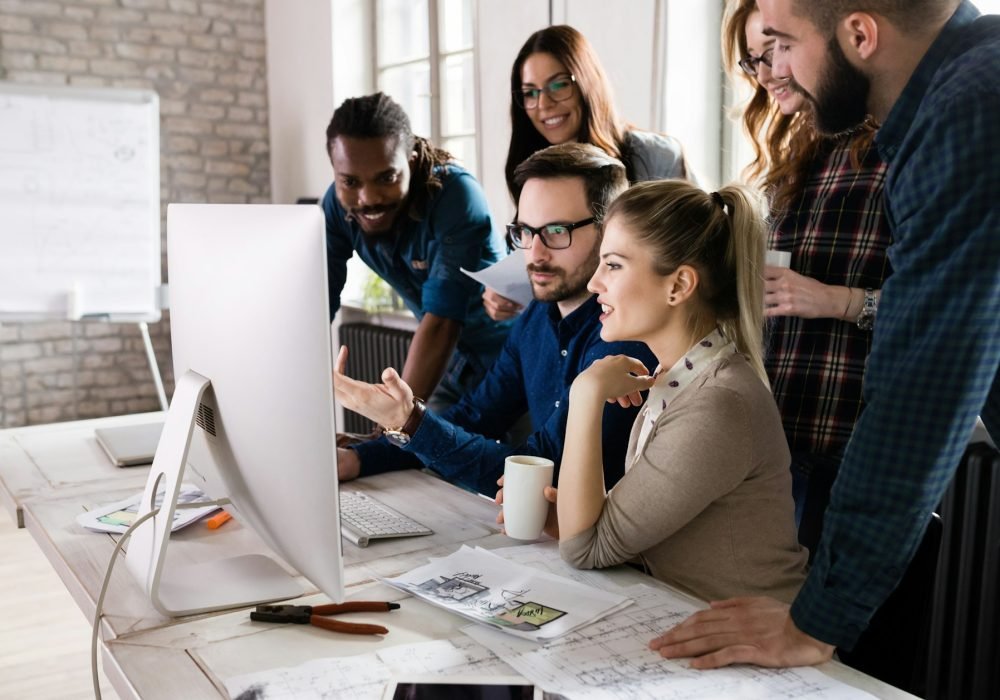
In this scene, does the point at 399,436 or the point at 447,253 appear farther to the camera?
the point at 447,253

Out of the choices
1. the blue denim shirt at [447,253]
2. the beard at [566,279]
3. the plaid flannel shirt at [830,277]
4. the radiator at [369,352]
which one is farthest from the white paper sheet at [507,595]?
the radiator at [369,352]

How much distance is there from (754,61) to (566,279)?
561mm

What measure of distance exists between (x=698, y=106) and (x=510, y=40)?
32.4 inches

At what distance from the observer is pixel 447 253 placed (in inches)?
96.3

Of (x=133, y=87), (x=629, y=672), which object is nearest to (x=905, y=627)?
(x=629, y=672)

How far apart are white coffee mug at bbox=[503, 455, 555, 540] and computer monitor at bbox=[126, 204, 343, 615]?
0.32 meters

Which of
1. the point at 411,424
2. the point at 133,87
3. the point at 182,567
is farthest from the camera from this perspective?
the point at 133,87

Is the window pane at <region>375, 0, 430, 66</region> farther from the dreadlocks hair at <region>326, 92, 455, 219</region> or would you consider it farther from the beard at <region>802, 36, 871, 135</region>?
the beard at <region>802, 36, 871, 135</region>

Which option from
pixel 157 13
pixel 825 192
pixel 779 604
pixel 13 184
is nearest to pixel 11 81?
pixel 13 184

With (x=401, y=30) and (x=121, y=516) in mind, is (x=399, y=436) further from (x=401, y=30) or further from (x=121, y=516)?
(x=401, y=30)

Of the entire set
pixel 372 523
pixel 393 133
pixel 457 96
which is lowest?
pixel 372 523

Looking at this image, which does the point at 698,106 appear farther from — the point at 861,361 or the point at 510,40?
the point at 861,361

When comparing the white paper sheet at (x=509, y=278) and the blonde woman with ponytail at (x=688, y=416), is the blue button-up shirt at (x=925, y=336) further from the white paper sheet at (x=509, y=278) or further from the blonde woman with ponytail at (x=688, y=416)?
the white paper sheet at (x=509, y=278)

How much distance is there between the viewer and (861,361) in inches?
66.7
